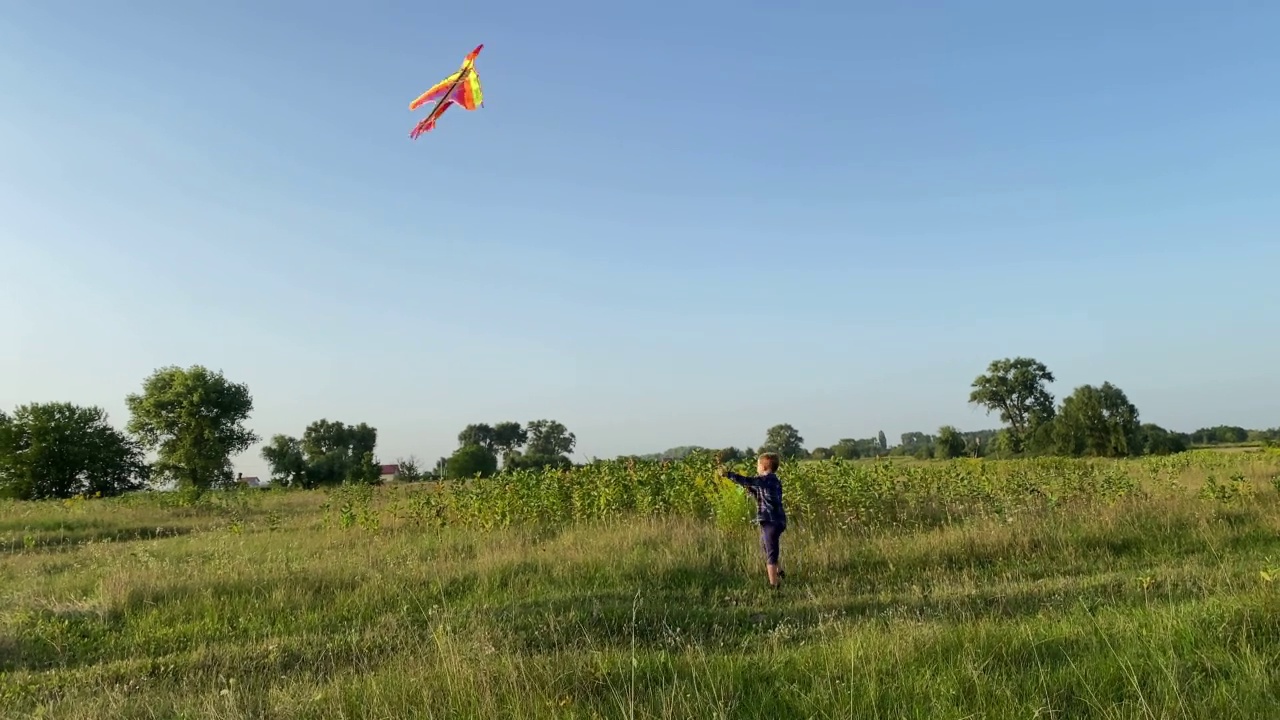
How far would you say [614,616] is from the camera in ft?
21.2

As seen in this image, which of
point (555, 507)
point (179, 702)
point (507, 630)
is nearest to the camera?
point (179, 702)

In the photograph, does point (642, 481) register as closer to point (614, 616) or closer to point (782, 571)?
point (782, 571)

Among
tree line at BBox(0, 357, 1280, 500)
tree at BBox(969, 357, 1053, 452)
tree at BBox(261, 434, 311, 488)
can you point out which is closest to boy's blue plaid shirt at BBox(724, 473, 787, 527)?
tree line at BBox(0, 357, 1280, 500)


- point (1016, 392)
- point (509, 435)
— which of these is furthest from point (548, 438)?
point (1016, 392)

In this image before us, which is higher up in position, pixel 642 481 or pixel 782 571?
pixel 642 481

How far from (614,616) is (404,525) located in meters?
8.83

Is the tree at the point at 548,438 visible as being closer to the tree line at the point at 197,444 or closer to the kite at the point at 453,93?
the tree line at the point at 197,444

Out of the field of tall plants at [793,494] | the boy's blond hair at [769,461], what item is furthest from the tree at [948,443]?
the boy's blond hair at [769,461]

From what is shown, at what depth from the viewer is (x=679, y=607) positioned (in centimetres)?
693

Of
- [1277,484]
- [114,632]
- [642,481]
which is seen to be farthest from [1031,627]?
[1277,484]

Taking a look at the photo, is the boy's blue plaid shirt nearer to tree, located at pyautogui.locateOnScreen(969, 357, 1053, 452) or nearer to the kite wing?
the kite wing

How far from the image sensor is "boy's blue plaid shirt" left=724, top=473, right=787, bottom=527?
28.0 feet

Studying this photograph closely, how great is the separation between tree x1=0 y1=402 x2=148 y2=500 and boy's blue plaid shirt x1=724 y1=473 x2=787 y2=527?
158 ft

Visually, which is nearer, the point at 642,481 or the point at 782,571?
the point at 782,571
